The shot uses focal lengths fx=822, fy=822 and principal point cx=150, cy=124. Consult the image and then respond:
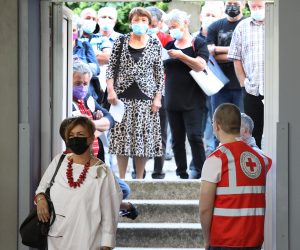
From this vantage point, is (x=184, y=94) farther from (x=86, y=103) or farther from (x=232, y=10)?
(x=86, y=103)

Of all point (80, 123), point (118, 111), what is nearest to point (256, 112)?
point (118, 111)

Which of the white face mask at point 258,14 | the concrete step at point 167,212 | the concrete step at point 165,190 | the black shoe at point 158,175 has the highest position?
the white face mask at point 258,14

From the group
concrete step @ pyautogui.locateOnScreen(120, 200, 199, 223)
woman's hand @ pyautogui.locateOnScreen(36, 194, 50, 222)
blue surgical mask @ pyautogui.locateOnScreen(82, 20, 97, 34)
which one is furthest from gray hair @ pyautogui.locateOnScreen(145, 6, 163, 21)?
woman's hand @ pyautogui.locateOnScreen(36, 194, 50, 222)

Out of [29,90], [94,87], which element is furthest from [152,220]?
[29,90]

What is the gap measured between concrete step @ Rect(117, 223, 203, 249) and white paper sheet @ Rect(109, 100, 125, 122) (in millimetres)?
1615

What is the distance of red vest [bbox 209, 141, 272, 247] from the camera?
548 centimetres

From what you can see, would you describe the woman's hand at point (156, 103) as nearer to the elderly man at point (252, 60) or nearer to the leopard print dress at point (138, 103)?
the leopard print dress at point (138, 103)

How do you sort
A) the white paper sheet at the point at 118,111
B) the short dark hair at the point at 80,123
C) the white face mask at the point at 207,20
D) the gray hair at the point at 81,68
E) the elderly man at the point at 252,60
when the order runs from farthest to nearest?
the white face mask at the point at 207,20 < the elderly man at the point at 252,60 < the white paper sheet at the point at 118,111 < the gray hair at the point at 81,68 < the short dark hair at the point at 80,123

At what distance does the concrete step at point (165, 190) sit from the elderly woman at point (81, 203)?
3824 mm

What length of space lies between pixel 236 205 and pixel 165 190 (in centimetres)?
383

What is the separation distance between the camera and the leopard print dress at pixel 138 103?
984 centimetres

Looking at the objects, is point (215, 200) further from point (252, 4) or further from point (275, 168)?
point (252, 4)

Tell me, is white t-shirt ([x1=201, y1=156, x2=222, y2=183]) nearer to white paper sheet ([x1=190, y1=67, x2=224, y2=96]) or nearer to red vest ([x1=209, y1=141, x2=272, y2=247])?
red vest ([x1=209, y1=141, x2=272, y2=247])

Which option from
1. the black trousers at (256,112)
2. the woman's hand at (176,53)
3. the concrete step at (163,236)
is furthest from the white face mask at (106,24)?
the concrete step at (163,236)
